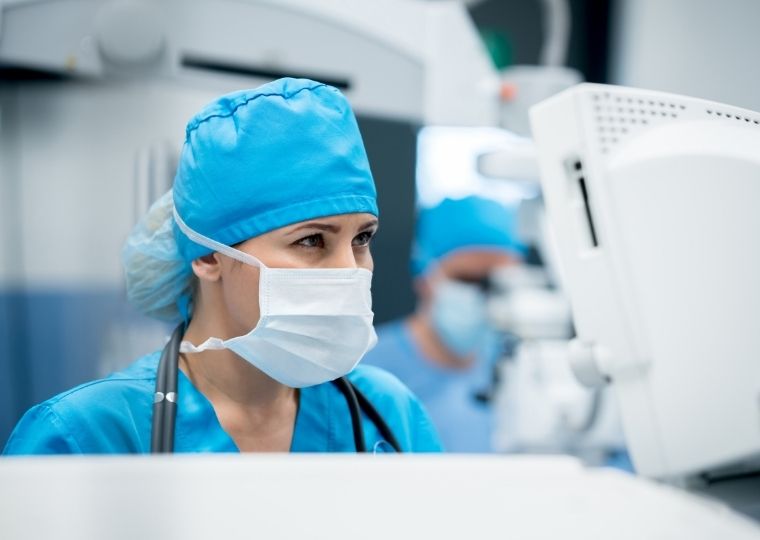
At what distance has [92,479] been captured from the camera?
1.81 feet

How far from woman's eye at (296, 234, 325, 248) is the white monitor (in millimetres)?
319

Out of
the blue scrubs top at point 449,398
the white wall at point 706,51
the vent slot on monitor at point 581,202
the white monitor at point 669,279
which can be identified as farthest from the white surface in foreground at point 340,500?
the blue scrubs top at point 449,398

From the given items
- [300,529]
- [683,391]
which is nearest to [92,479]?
[300,529]

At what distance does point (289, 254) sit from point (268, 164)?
116 mm

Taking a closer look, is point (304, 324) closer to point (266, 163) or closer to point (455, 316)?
point (266, 163)

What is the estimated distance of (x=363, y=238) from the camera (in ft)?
3.04

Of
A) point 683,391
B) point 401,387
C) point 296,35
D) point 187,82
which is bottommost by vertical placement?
point 401,387

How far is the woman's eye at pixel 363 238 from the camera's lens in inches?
36.1

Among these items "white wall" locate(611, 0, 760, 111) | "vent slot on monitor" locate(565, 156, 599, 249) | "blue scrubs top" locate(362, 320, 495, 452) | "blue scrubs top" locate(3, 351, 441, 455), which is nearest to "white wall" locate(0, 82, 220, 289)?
"blue scrubs top" locate(3, 351, 441, 455)

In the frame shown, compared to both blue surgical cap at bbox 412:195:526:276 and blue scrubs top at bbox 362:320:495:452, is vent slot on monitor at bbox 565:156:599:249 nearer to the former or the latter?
blue scrubs top at bbox 362:320:495:452

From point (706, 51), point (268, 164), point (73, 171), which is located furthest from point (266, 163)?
point (706, 51)

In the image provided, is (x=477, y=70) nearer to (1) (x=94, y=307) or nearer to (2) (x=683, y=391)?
(1) (x=94, y=307)

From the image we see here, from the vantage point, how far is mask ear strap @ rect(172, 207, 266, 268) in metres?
0.86

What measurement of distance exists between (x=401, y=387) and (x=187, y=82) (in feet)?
1.98
